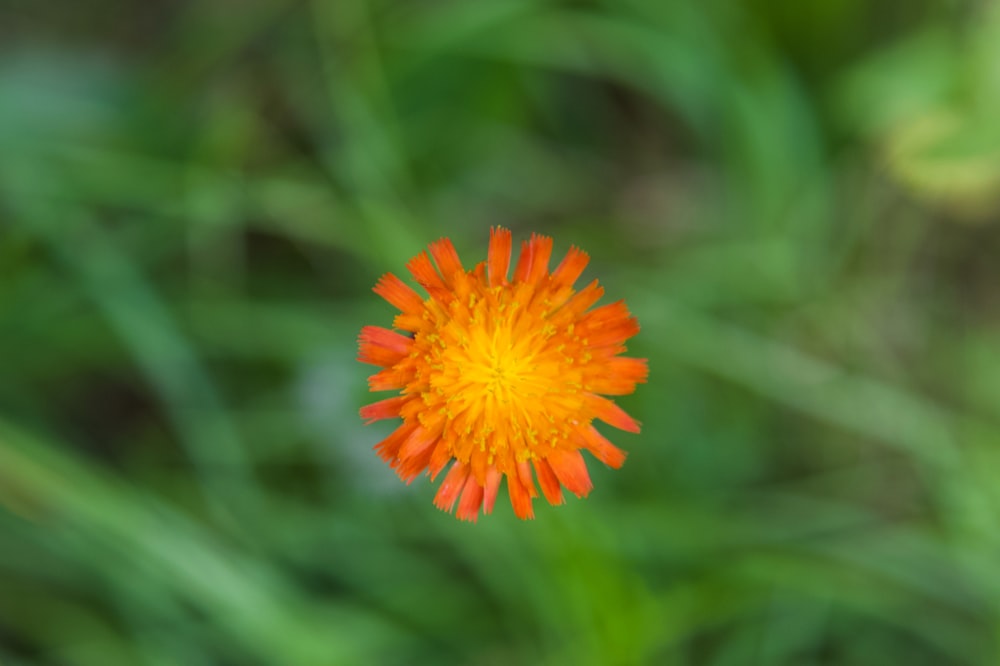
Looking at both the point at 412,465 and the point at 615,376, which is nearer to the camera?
the point at 412,465

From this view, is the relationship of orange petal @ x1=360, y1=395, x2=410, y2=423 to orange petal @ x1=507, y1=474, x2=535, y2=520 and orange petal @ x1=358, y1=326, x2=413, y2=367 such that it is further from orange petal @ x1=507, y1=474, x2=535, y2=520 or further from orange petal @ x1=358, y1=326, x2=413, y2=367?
orange petal @ x1=507, y1=474, x2=535, y2=520

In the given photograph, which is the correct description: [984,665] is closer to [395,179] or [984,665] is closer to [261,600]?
[261,600]

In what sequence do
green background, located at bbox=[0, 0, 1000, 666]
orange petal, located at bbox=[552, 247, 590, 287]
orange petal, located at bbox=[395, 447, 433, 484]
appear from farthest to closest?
green background, located at bbox=[0, 0, 1000, 666], orange petal, located at bbox=[552, 247, 590, 287], orange petal, located at bbox=[395, 447, 433, 484]

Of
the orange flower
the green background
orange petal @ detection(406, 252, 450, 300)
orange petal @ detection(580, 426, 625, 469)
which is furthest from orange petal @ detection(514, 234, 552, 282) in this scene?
the green background

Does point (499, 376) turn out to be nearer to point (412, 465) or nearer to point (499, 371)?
point (499, 371)

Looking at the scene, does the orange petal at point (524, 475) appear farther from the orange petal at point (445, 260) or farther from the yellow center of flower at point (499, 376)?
the orange petal at point (445, 260)

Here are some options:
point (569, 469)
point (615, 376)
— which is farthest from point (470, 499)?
point (615, 376)

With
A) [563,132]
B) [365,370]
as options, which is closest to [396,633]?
[365,370]

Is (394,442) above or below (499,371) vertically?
below
